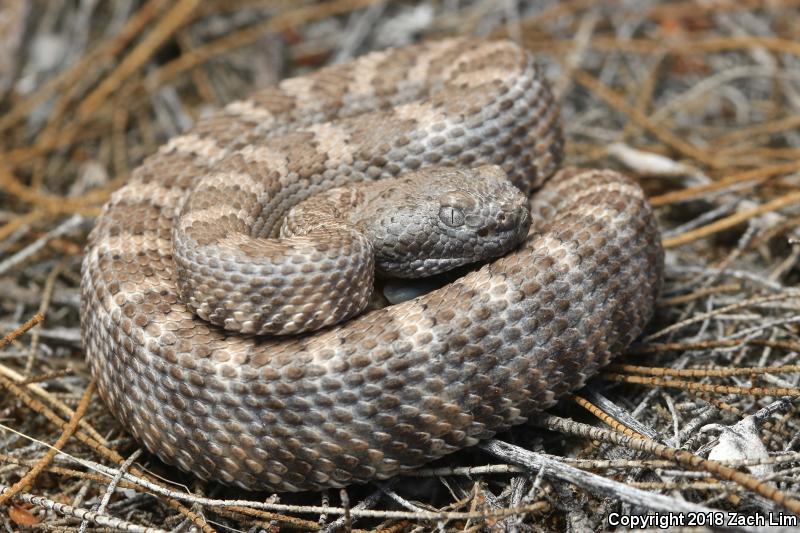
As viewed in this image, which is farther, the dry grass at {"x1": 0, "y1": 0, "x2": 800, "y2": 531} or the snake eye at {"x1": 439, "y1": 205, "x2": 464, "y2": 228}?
the snake eye at {"x1": 439, "y1": 205, "x2": 464, "y2": 228}

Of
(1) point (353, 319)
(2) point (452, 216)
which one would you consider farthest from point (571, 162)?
(1) point (353, 319)

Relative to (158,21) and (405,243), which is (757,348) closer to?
(405,243)

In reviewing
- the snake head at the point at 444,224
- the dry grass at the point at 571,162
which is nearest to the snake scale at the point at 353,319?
the snake head at the point at 444,224

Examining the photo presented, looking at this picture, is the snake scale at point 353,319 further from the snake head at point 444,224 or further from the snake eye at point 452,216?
the snake eye at point 452,216

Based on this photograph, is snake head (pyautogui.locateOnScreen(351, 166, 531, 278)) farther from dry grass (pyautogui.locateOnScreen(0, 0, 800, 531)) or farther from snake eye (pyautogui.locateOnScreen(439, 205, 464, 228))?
dry grass (pyautogui.locateOnScreen(0, 0, 800, 531))

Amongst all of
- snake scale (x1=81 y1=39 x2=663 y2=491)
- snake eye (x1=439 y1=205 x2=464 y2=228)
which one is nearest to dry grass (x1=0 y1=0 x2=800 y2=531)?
snake scale (x1=81 y1=39 x2=663 y2=491)

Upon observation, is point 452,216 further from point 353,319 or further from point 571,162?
point 571,162
